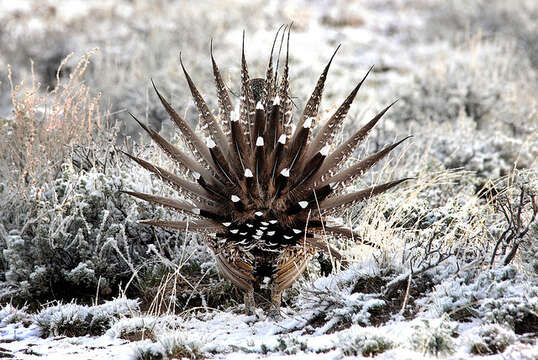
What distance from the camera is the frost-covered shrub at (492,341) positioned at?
9.25 feet

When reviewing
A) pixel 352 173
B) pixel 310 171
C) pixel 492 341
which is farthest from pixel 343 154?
pixel 492 341

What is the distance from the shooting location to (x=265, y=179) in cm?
343

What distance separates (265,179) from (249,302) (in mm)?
982

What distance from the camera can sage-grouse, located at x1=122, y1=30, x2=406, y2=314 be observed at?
343 centimetres

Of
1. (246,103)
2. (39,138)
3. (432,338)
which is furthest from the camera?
(39,138)

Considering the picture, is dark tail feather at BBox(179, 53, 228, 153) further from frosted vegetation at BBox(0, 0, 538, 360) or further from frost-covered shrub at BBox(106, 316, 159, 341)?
frost-covered shrub at BBox(106, 316, 159, 341)

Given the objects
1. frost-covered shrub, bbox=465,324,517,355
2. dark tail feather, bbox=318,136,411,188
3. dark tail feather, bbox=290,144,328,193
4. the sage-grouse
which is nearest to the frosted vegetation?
frost-covered shrub, bbox=465,324,517,355

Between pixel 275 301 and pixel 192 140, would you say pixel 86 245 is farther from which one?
pixel 275 301

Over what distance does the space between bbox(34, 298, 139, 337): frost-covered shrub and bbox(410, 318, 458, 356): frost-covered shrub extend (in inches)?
73.5

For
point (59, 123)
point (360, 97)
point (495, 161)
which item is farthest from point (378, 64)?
point (59, 123)

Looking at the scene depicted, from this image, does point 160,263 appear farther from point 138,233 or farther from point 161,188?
point 161,188

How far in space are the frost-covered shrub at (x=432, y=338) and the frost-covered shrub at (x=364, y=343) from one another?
142 mm

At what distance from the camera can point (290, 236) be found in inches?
139

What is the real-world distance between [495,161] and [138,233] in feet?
15.1
